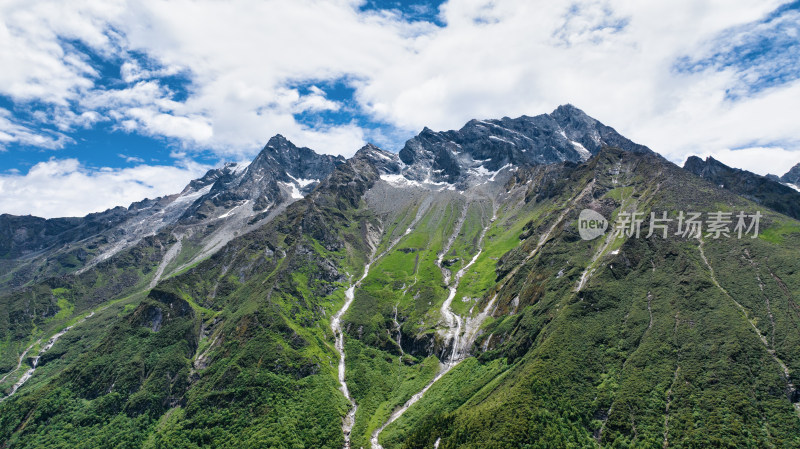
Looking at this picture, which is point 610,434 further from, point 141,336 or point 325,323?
point 141,336

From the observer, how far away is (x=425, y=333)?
173500mm

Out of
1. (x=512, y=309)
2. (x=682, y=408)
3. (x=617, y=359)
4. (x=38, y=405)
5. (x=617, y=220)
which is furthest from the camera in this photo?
(x=617, y=220)

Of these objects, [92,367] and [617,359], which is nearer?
[617,359]

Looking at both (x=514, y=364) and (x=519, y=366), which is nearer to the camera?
(x=519, y=366)

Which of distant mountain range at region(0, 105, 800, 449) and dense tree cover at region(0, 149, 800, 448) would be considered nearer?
dense tree cover at region(0, 149, 800, 448)

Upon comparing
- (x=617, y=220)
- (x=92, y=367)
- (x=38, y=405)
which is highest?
(x=617, y=220)

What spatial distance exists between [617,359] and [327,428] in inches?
→ 3591

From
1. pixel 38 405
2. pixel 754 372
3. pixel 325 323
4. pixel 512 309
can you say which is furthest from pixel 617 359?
pixel 38 405

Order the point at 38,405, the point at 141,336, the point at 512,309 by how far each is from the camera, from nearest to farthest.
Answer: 1. the point at 38,405
2. the point at 512,309
3. the point at 141,336

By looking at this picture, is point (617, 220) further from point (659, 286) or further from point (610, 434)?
point (610, 434)

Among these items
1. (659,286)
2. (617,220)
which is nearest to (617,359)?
(659,286)

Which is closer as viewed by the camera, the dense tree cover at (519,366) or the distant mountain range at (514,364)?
the dense tree cover at (519,366)

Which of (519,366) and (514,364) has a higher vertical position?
(519,366)

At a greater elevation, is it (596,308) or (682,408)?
(596,308)
